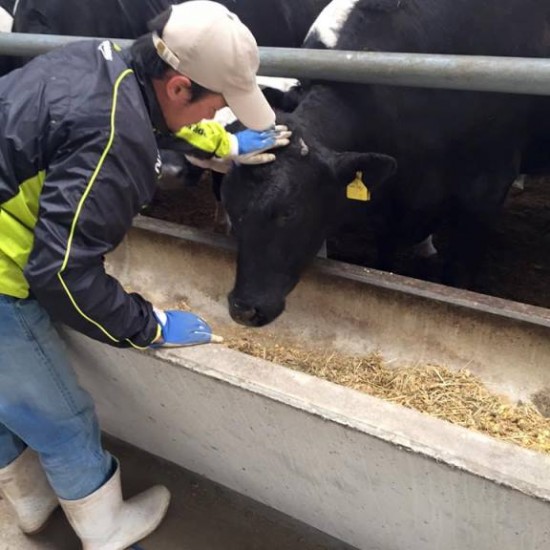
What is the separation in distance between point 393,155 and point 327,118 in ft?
1.48

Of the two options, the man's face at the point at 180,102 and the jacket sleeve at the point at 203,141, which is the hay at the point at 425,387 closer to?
the jacket sleeve at the point at 203,141

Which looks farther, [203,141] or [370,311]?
[370,311]

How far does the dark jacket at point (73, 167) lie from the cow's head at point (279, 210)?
74 centimetres

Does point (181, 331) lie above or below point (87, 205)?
below

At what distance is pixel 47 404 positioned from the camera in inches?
79.7

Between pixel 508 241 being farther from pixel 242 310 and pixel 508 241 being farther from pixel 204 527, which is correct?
pixel 204 527

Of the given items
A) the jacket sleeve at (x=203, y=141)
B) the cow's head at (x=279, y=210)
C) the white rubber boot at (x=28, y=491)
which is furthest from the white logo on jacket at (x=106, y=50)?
the white rubber boot at (x=28, y=491)

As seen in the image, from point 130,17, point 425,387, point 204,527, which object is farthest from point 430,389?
point 130,17

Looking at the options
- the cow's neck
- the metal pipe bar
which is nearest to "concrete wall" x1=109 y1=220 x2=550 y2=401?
the cow's neck

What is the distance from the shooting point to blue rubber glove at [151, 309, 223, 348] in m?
2.03

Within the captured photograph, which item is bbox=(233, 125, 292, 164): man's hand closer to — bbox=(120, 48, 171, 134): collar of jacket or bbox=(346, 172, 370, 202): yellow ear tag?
bbox=(346, 172, 370, 202): yellow ear tag

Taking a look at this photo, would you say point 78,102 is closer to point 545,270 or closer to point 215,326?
point 215,326

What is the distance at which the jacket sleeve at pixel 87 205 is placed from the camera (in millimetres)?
1505

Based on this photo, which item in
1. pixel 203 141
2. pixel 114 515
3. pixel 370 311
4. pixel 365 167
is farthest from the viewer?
pixel 370 311
